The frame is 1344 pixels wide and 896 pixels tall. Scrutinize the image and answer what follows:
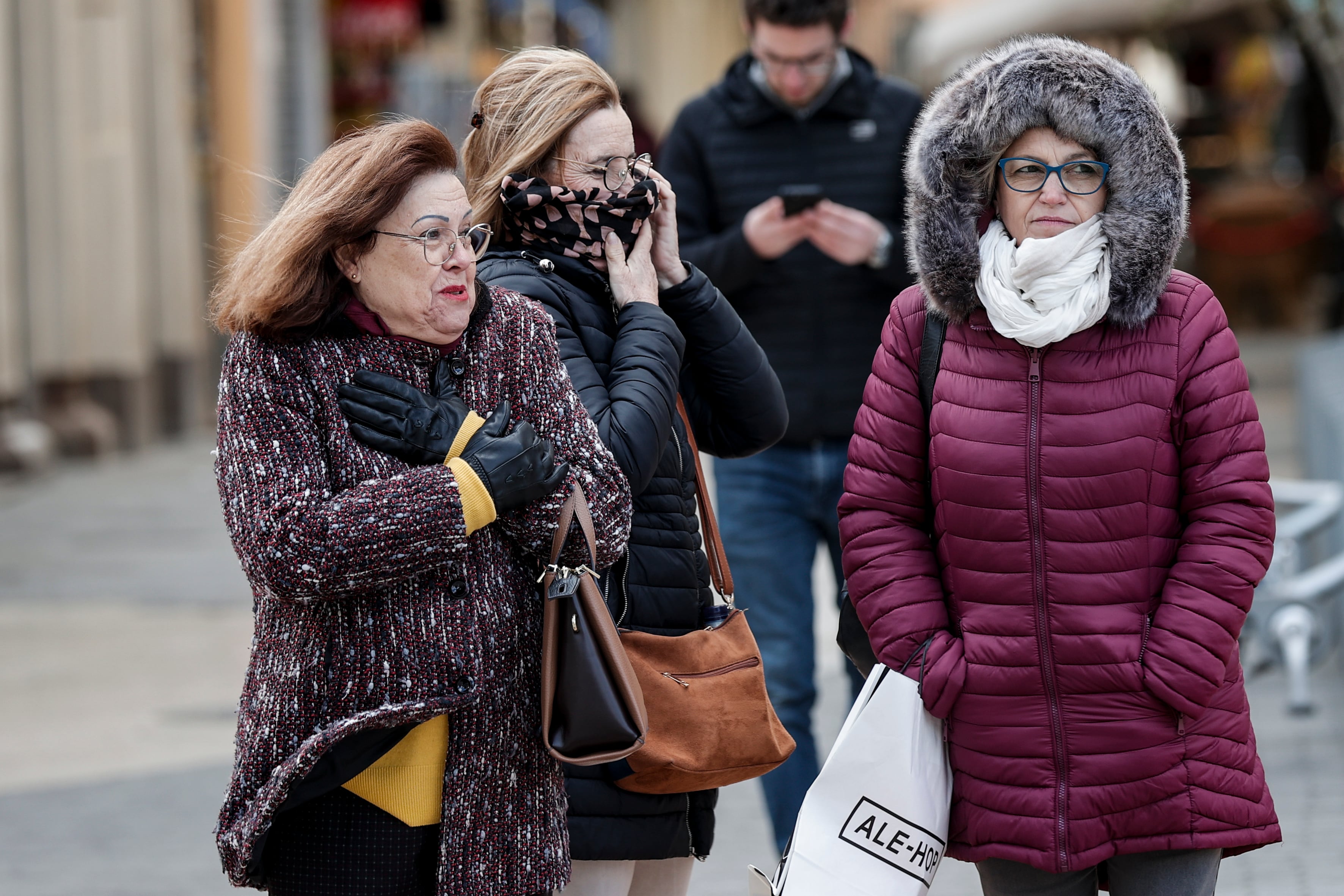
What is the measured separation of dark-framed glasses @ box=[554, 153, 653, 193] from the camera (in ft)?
10.9

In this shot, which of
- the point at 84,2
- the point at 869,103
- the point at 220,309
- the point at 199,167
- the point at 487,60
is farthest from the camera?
the point at 487,60

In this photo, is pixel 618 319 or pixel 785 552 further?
pixel 785 552

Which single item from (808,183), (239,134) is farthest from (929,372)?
(239,134)

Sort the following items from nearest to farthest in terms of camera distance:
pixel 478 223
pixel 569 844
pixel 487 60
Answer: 1. pixel 569 844
2. pixel 478 223
3. pixel 487 60

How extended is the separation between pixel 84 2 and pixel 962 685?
40.5ft

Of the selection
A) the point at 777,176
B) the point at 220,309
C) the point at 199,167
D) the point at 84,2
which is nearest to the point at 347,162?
the point at 220,309

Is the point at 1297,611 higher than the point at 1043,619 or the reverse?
the reverse

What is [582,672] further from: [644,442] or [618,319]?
[618,319]

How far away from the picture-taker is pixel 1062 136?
10.3 ft

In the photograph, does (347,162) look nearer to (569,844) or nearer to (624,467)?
(624,467)

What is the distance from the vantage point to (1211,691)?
299 centimetres

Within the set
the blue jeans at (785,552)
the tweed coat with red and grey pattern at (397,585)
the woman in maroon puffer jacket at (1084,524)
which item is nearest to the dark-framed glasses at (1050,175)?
the woman in maroon puffer jacket at (1084,524)

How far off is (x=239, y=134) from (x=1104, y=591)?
1499 centimetres

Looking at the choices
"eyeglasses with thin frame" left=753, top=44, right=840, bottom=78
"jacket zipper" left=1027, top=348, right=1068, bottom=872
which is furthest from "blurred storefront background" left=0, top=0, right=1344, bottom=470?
"jacket zipper" left=1027, top=348, right=1068, bottom=872
